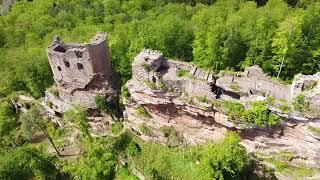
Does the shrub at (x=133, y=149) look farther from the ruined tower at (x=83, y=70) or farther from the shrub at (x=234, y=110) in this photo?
the shrub at (x=234, y=110)

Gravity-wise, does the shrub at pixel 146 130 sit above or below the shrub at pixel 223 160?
below

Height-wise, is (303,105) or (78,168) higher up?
(303,105)

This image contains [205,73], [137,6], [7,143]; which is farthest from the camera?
[137,6]

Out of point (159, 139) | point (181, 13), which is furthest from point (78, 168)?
point (181, 13)

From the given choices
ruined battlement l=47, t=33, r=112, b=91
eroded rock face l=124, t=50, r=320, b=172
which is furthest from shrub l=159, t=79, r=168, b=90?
ruined battlement l=47, t=33, r=112, b=91

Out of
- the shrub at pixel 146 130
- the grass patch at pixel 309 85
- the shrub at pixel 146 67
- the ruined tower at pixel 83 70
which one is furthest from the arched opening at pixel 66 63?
the grass patch at pixel 309 85

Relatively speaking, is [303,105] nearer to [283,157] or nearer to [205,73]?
[283,157]

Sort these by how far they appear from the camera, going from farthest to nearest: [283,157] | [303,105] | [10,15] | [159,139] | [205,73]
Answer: [10,15] < [159,139] < [205,73] < [283,157] < [303,105]
